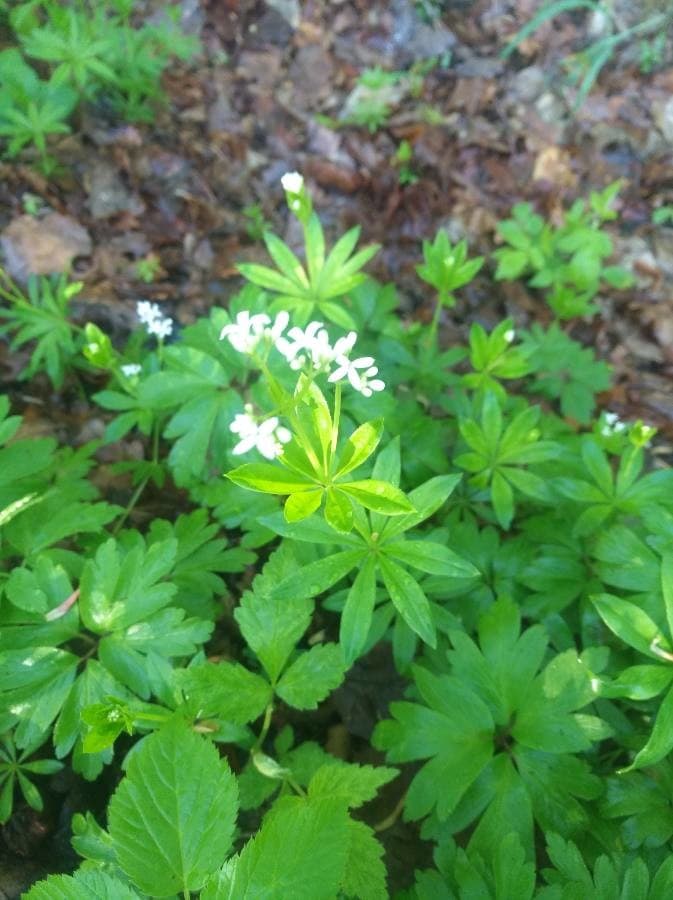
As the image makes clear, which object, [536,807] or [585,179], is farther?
[585,179]

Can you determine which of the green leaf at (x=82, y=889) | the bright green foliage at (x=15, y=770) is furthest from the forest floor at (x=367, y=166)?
the green leaf at (x=82, y=889)

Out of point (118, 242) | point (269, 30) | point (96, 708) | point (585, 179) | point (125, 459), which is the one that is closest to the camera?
point (96, 708)

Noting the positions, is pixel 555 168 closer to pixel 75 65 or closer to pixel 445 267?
pixel 445 267

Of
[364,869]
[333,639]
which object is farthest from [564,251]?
[364,869]

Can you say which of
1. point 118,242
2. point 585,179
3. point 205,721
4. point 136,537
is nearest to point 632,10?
point 585,179

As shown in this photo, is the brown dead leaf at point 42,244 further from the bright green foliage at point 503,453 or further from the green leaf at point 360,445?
the green leaf at point 360,445

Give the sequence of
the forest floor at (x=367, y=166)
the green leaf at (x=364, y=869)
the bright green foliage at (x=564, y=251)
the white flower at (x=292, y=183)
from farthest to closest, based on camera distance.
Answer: the bright green foliage at (x=564, y=251) → the forest floor at (x=367, y=166) → the white flower at (x=292, y=183) → the green leaf at (x=364, y=869)

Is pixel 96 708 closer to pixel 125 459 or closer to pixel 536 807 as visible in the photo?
pixel 536 807

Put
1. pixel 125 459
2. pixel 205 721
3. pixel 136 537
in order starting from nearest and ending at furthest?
pixel 205 721, pixel 136 537, pixel 125 459
